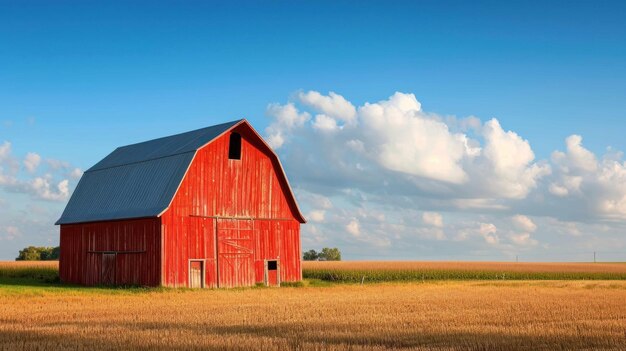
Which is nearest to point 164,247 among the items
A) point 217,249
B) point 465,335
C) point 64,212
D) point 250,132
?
point 217,249

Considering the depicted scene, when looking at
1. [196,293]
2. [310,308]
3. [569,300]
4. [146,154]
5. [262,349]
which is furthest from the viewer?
[146,154]

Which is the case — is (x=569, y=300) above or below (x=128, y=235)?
below

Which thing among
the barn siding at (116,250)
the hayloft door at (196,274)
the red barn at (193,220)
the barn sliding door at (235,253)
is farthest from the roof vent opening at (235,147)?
the hayloft door at (196,274)

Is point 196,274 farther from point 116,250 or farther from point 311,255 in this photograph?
point 311,255

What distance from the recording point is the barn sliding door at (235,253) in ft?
139

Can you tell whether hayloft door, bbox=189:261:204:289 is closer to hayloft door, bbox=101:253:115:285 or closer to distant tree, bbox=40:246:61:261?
hayloft door, bbox=101:253:115:285

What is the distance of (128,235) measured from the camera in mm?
42656

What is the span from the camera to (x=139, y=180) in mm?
44812

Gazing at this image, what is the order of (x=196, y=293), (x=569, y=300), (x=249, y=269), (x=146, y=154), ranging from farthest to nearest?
(x=146, y=154), (x=249, y=269), (x=196, y=293), (x=569, y=300)

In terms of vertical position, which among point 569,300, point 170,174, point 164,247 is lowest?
point 569,300

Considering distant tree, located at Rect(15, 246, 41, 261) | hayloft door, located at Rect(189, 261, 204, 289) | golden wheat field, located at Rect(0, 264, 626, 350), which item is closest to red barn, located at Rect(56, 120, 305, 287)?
hayloft door, located at Rect(189, 261, 204, 289)

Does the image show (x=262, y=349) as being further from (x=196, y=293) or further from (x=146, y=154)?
(x=146, y=154)

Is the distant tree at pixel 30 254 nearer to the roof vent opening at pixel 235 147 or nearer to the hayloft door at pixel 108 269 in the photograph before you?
the hayloft door at pixel 108 269

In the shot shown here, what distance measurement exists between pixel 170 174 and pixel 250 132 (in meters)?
5.16
